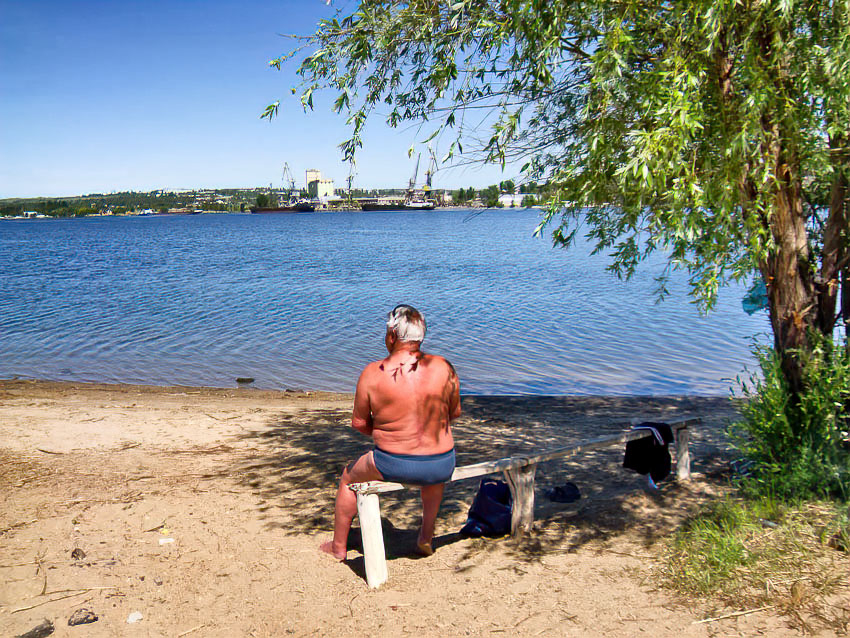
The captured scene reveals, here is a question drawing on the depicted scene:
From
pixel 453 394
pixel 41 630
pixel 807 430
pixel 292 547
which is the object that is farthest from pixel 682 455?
pixel 41 630

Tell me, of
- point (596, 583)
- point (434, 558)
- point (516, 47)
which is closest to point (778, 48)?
point (516, 47)

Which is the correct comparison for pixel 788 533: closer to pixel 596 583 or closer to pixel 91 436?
pixel 596 583

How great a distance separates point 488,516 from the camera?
496 centimetres

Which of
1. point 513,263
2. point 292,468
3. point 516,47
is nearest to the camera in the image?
point 516,47

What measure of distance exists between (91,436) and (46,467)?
145cm

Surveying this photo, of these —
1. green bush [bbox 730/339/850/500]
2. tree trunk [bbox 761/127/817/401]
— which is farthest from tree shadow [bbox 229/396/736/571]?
tree trunk [bbox 761/127/817/401]

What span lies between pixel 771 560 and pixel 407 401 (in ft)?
7.98

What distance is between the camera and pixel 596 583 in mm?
4195

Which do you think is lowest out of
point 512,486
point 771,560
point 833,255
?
point 771,560

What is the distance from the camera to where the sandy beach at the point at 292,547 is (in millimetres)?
3850

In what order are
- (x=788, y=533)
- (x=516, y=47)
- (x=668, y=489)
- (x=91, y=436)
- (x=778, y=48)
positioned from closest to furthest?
(x=778, y=48), (x=788, y=533), (x=516, y=47), (x=668, y=489), (x=91, y=436)

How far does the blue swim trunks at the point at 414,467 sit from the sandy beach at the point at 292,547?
69 cm

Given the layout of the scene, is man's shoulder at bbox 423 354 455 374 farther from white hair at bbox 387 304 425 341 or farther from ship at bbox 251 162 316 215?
ship at bbox 251 162 316 215

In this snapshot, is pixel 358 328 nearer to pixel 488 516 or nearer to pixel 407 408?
pixel 488 516
